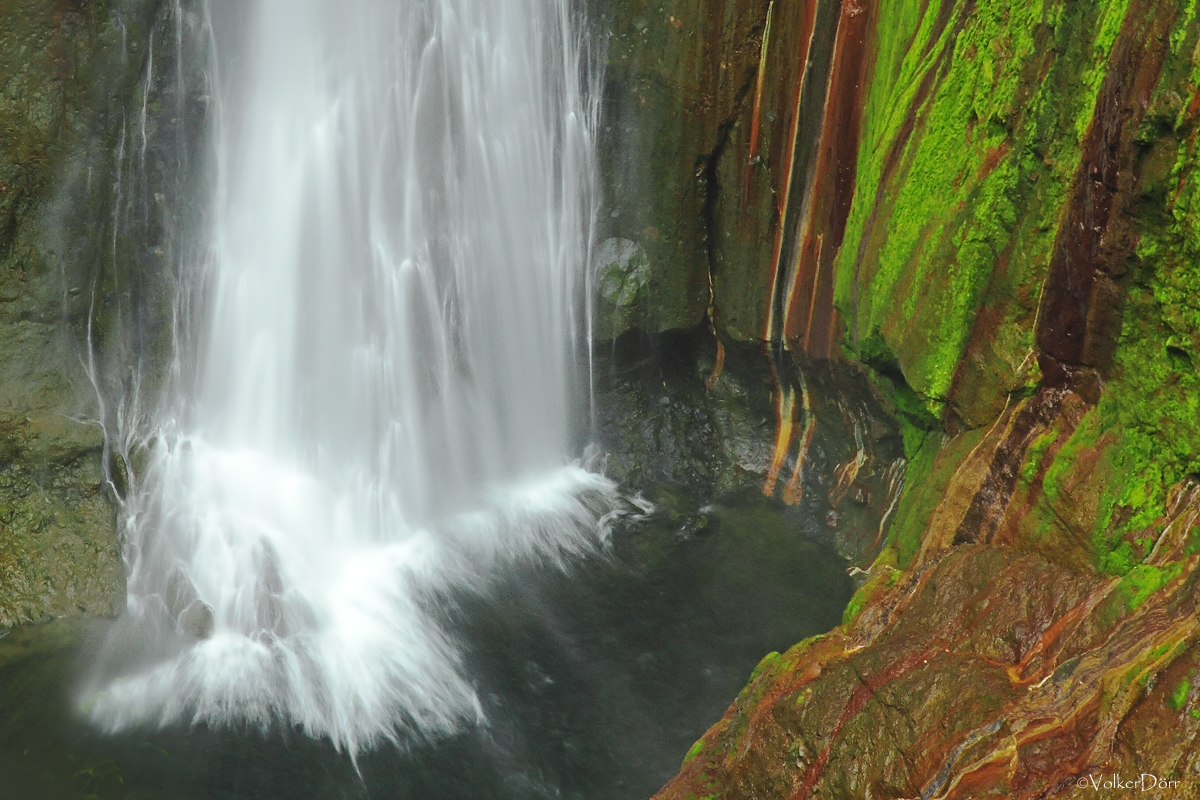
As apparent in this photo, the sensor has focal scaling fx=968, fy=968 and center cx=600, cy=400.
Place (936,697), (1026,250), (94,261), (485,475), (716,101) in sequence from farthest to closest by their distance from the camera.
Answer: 1. (485,475)
2. (716,101)
3. (94,261)
4. (1026,250)
5. (936,697)

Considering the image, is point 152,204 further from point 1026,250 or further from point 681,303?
point 1026,250

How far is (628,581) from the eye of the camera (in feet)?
30.0

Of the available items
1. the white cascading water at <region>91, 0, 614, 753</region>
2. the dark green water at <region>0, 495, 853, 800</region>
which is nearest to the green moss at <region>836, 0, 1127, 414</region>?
the dark green water at <region>0, 495, 853, 800</region>

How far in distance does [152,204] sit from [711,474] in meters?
6.23

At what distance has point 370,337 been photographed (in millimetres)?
9953

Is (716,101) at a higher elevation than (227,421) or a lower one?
higher

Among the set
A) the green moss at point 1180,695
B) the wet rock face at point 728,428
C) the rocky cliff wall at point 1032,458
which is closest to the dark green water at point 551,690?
the wet rock face at point 728,428

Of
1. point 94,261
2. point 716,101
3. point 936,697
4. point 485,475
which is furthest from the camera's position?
point 485,475

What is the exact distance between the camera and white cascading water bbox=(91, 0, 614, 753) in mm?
9016

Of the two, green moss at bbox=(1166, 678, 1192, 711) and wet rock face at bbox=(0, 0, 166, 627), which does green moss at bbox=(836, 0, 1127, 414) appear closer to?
green moss at bbox=(1166, 678, 1192, 711)

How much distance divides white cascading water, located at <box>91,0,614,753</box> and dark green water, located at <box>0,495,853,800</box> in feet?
1.99

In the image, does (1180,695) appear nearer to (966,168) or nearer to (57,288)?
(966,168)

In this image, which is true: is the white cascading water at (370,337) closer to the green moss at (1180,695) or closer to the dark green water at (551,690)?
the dark green water at (551,690)

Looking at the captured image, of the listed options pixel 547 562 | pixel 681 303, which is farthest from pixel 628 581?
pixel 681 303
